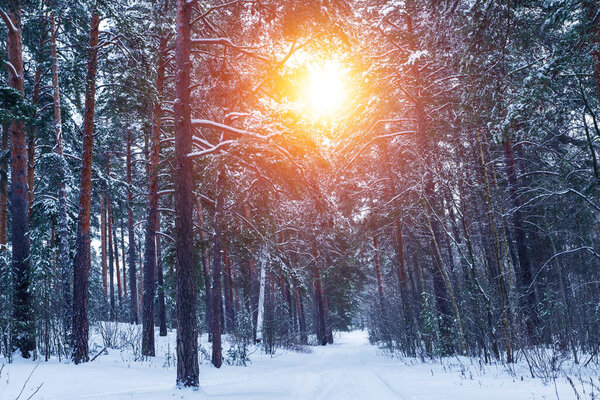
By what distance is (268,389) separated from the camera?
6.70m

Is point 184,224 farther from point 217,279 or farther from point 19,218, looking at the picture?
point 19,218

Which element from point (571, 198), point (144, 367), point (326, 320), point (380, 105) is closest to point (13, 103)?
point (144, 367)

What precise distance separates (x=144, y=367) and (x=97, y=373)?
242cm

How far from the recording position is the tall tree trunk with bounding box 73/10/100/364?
9.13 m

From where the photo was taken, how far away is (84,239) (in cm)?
989

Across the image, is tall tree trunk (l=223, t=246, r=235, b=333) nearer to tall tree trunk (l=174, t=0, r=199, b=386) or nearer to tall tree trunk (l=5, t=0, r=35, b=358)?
tall tree trunk (l=5, t=0, r=35, b=358)

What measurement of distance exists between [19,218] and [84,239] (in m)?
2.27

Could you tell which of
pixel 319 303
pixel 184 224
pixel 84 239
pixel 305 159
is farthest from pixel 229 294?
pixel 184 224

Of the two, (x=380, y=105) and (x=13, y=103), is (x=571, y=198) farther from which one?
(x=13, y=103)

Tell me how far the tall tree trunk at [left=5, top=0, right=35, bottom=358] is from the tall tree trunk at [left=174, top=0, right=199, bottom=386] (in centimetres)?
582

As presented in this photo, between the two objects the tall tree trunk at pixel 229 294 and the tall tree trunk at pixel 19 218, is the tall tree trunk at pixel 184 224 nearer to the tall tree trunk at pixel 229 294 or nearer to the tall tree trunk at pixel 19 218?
the tall tree trunk at pixel 19 218

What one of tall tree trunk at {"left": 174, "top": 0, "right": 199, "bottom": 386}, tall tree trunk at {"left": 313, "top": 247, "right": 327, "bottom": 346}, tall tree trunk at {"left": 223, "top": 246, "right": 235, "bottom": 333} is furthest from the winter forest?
tall tree trunk at {"left": 313, "top": 247, "right": 327, "bottom": 346}

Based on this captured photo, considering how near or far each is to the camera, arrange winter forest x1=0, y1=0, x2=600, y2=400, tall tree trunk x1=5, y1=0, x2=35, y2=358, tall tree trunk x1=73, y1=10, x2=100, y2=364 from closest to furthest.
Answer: winter forest x1=0, y1=0, x2=600, y2=400
tall tree trunk x1=73, y1=10, x2=100, y2=364
tall tree trunk x1=5, y1=0, x2=35, y2=358

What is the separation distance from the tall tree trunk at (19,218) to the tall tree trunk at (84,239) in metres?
1.32
